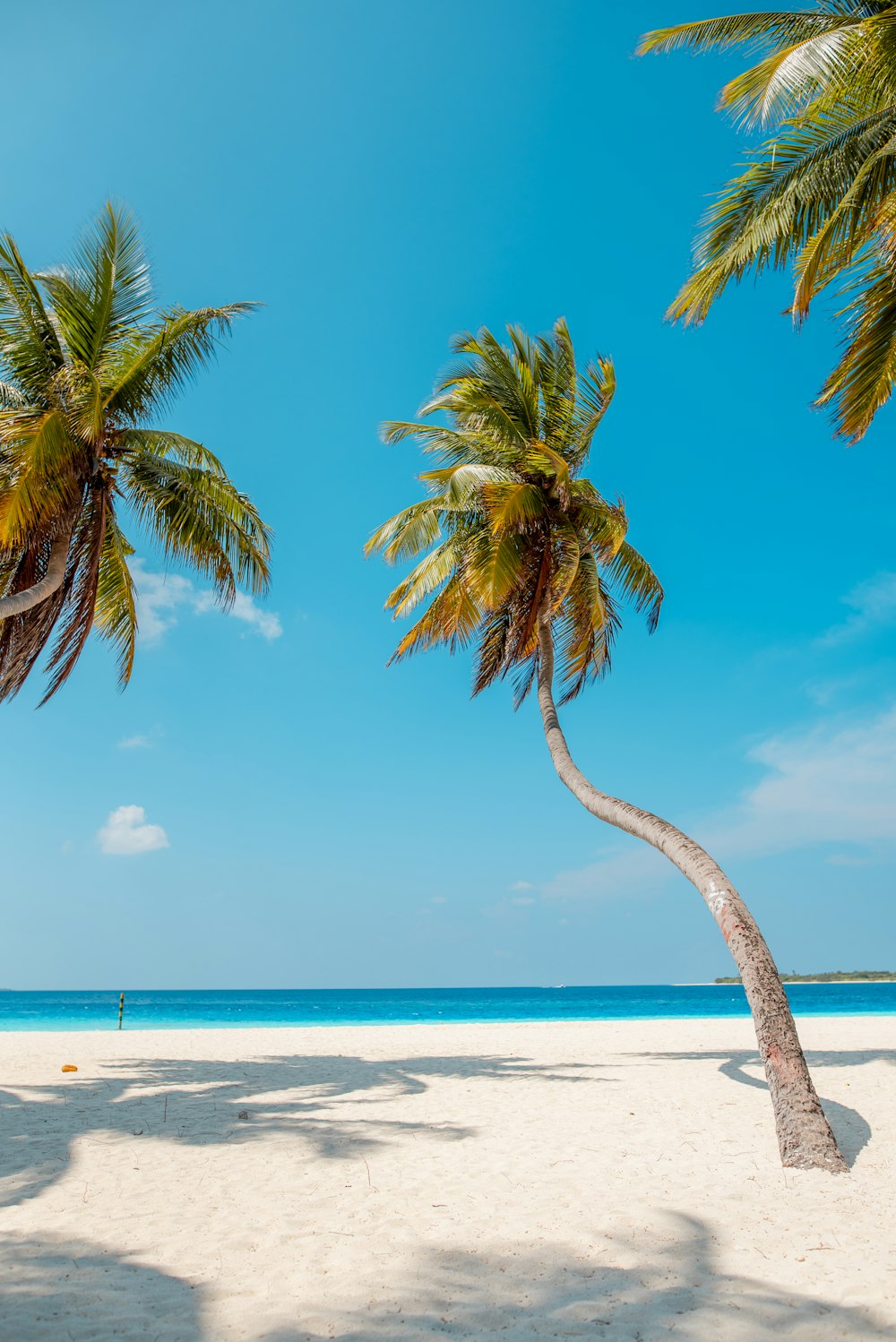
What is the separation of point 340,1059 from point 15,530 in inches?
345

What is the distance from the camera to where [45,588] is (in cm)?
888

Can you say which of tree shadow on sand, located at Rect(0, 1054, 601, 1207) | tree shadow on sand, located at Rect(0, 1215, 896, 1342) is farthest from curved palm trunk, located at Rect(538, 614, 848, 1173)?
tree shadow on sand, located at Rect(0, 1054, 601, 1207)

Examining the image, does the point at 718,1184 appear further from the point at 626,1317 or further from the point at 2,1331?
the point at 2,1331

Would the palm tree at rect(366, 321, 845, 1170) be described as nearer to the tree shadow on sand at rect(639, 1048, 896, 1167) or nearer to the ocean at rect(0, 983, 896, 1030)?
the tree shadow on sand at rect(639, 1048, 896, 1167)

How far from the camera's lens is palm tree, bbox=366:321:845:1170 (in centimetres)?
1043

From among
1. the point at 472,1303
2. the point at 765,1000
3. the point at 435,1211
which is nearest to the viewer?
the point at 472,1303

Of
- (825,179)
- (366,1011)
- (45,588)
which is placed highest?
(825,179)

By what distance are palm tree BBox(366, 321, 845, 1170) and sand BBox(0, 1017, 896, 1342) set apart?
3.51 metres

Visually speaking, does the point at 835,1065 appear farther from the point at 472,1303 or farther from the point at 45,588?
the point at 45,588

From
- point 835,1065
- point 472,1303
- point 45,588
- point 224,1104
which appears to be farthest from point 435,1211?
point 835,1065

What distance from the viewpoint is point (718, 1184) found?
18.2ft

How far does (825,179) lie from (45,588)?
8579mm

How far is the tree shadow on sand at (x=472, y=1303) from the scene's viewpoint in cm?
336

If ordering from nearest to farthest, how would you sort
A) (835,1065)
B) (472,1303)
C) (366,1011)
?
(472,1303)
(835,1065)
(366,1011)
